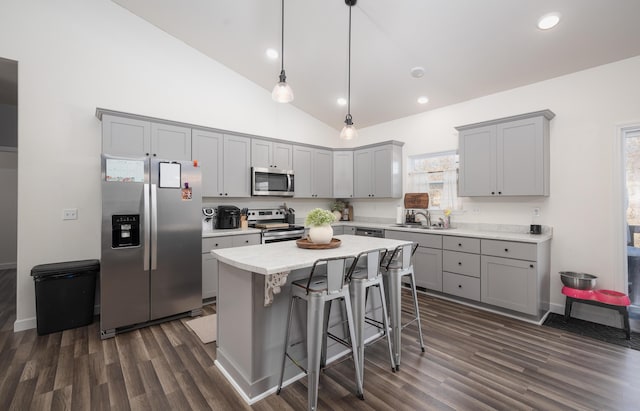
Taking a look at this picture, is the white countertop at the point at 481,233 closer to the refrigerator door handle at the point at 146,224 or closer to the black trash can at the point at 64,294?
the refrigerator door handle at the point at 146,224

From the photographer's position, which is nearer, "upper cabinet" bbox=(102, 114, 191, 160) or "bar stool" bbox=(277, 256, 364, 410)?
"bar stool" bbox=(277, 256, 364, 410)

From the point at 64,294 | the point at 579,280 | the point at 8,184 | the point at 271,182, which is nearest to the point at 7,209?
the point at 8,184

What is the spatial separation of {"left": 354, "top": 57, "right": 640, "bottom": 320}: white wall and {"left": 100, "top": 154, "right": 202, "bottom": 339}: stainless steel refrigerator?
3974 mm

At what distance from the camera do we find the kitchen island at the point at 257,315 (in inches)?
74.4

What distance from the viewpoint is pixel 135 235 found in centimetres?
296

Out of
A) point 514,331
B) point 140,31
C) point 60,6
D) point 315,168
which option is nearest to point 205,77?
point 140,31

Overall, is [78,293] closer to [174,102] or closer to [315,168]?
[174,102]

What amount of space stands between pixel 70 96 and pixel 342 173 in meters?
3.99

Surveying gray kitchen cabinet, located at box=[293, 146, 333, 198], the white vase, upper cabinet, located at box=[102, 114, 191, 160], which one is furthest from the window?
upper cabinet, located at box=[102, 114, 191, 160]

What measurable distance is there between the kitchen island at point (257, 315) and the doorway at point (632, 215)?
3107 mm

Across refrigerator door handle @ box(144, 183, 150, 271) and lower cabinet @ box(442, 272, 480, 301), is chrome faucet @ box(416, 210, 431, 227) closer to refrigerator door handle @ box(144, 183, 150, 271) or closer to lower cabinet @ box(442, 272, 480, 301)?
lower cabinet @ box(442, 272, 480, 301)

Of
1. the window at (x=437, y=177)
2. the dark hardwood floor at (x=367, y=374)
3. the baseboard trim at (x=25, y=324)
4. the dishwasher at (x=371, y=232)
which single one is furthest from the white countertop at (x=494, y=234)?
the baseboard trim at (x=25, y=324)

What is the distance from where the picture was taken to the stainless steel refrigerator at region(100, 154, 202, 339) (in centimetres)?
282

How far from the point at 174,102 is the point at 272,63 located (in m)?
1.47
